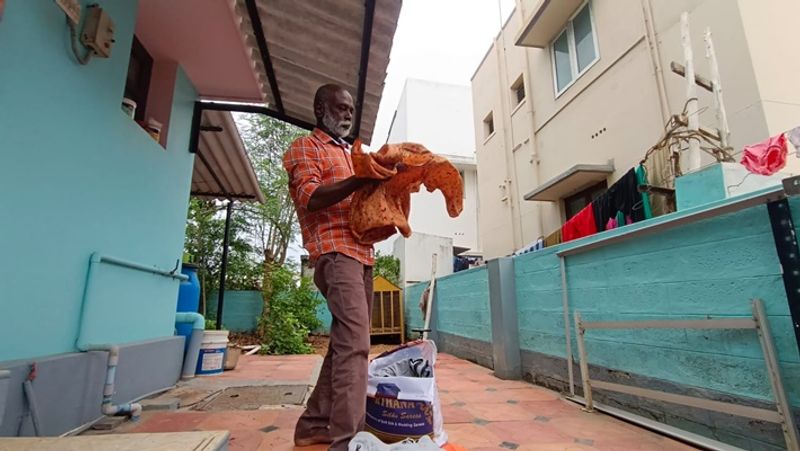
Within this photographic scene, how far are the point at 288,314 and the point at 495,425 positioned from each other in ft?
13.8

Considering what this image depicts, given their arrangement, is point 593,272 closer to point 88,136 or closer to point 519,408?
point 519,408

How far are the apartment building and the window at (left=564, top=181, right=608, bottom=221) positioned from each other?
0.5 inches

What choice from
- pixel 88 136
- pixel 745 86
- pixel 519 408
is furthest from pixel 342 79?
pixel 745 86

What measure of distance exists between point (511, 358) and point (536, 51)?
5150 millimetres

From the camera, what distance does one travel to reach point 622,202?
3541mm

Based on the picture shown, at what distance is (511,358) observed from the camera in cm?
312

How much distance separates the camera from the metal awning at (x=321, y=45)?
2.02 metres

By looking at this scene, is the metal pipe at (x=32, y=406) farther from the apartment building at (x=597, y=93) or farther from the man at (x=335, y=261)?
the apartment building at (x=597, y=93)

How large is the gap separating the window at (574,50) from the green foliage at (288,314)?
197 inches

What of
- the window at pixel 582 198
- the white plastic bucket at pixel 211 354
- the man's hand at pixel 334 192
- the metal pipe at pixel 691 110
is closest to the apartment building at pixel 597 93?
the window at pixel 582 198

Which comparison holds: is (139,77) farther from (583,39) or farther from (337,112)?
(583,39)

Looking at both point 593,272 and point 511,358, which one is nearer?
point 593,272

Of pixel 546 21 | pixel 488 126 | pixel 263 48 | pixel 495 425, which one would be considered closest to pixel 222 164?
pixel 263 48

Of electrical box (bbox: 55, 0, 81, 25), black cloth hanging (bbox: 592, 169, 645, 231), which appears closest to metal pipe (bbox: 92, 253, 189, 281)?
electrical box (bbox: 55, 0, 81, 25)
